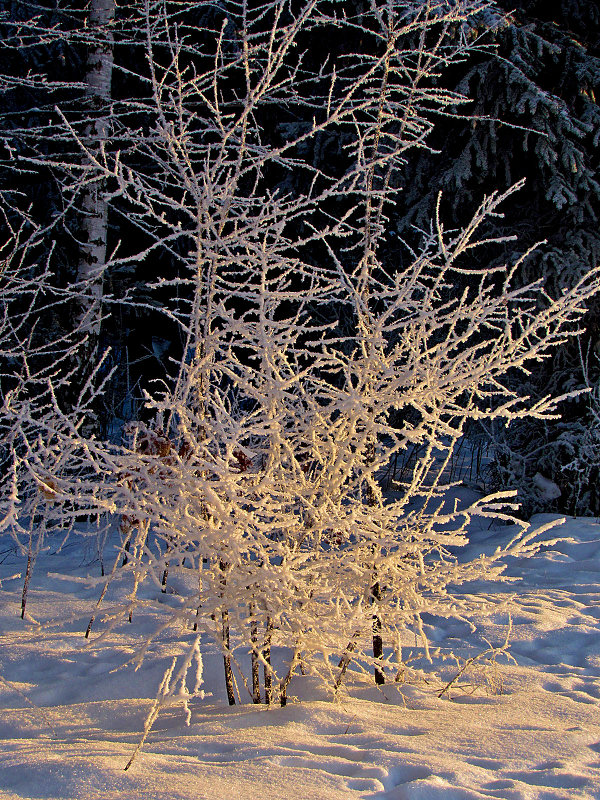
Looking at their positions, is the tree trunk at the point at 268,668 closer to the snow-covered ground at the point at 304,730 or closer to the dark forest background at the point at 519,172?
the snow-covered ground at the point at 304,730

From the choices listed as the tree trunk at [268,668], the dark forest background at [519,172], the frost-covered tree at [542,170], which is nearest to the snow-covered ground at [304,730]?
the tree trunk at [268,668]

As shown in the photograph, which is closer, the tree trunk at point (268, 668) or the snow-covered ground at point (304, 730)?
the snow-covered ground at point (304, 730)

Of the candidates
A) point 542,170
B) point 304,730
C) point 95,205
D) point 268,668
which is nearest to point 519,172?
point 542,170

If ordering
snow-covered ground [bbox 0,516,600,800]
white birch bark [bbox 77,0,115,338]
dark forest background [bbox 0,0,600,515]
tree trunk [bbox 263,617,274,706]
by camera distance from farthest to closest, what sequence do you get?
1. dark forest background [bbox 0,0,600,515]
2. white birch bark [bbox 77,0,115,338]
3. tree trunk [bbox 263,617,274,706]
4. snow-covered ground [bbox 0,516,600,800]

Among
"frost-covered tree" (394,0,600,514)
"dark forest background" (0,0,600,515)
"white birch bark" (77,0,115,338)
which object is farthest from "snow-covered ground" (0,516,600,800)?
"frost-covered tree" (394,0,600,514)

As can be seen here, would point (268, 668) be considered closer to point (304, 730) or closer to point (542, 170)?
point (304, 730)

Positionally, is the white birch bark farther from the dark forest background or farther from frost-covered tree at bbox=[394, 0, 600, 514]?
frost-covered tree at bbox=[394, 0, 600, 514]

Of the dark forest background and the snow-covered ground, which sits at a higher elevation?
the dark forest background

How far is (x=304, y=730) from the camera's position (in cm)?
A: 221

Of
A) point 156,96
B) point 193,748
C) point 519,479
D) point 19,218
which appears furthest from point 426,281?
point 193,748

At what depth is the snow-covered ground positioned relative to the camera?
1.82m

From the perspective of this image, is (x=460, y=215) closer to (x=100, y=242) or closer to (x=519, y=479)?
(x=519, y=479)

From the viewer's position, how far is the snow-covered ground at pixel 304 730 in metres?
1.82

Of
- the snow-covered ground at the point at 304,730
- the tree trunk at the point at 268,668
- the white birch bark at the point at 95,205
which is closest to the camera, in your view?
the snow-covered ground at the point at 304,730
